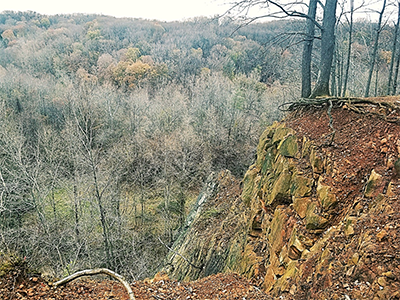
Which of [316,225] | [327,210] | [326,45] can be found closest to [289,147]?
[327,210]

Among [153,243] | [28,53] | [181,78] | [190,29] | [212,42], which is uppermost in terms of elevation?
[190,29]

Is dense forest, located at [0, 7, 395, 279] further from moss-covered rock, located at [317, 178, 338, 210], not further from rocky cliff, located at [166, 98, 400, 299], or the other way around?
moss-covered rock, located at [317, 178, 338, 210]

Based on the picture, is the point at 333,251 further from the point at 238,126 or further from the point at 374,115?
the point at 238,126

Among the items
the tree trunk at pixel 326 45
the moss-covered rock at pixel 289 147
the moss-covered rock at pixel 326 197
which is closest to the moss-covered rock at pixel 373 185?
the moss-covered rock at pixel 326 197

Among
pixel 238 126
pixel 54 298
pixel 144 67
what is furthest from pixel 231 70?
pixel 54 298

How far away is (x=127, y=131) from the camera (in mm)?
26062

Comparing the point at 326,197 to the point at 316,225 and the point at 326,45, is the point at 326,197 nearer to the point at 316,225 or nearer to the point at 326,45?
the point at 316,225

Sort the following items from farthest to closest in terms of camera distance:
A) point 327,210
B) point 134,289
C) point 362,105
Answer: point 362,105
point 327,210
point 134,289

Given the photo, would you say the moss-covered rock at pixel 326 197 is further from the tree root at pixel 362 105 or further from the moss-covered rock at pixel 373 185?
the tree root at pixel 362 105

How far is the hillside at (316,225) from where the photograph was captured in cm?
310

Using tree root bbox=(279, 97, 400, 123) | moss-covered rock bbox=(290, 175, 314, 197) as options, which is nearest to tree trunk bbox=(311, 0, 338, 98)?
tree root bbox=(279, 97, 400, 123)

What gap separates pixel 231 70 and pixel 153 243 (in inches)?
1290

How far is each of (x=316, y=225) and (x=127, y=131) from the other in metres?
24.0

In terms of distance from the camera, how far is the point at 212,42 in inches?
2073
